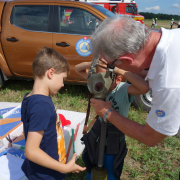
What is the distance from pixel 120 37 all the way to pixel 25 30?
3.16 m

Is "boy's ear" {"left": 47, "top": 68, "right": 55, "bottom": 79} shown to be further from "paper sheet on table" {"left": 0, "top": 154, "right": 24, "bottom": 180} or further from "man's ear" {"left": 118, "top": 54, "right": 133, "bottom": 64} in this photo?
"paper sheet on table" {"left": 0, "top": 154, "right": 24, "bottom": 180}

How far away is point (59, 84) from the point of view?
143cm

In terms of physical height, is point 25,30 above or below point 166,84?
below

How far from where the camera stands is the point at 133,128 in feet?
4.15

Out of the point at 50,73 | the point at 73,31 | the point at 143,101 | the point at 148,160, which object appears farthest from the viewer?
the point at 73,31

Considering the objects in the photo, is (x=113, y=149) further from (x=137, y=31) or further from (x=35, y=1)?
(x=35, y=1)

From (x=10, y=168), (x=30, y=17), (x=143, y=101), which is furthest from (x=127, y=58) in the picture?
(x=30, y=17)

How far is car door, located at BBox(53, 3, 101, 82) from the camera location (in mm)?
3559

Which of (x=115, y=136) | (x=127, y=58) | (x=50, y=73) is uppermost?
(x=127, y=58)

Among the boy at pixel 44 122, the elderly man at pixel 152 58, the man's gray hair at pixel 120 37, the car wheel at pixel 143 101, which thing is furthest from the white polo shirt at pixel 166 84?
the car wheel at pixel 143 101

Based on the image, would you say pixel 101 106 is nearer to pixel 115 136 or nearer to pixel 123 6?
pixel 115 136

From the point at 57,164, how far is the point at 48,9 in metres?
3.27

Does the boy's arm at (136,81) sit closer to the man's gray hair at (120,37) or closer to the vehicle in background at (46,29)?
the man's gray hair at (120,37)

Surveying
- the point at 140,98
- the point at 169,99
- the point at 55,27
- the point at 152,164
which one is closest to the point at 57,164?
the point at 169,99
